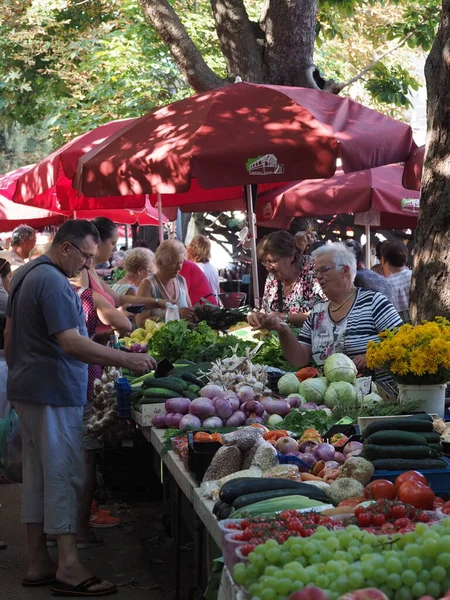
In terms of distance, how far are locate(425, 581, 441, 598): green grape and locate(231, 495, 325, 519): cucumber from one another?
99cm

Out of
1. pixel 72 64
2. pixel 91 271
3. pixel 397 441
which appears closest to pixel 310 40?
pixel 91 271

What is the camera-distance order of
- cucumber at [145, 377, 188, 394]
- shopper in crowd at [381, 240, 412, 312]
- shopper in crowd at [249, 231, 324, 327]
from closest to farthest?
cucumber at [145, 377, 188, 394] < shopper in crowd at [249, 231, 324, 327] < shopper in crowd at [381, 240, 412, 312]

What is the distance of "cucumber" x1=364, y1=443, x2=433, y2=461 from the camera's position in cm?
434

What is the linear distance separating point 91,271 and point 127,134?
1514 mm

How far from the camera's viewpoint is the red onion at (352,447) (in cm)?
484

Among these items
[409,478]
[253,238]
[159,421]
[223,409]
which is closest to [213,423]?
[223,409]

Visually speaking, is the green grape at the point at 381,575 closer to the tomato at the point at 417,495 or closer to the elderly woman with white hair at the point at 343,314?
the tomato at the point at 417,495

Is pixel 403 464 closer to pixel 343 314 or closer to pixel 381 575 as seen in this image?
pixel 381 575

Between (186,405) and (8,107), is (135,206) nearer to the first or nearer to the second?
(186,405)

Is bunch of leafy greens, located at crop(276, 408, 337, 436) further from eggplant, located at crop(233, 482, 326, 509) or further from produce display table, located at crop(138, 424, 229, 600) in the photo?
eggplant, located at crop(233, 482, 326, 509)

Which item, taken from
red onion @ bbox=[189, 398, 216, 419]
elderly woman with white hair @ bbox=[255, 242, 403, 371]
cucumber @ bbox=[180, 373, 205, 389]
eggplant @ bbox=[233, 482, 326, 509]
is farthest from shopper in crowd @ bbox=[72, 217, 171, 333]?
Result: eggplant @ bbox=[233, 482, 326, 509]

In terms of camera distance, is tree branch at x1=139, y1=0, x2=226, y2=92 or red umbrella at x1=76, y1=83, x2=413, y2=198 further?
tree branch at x1=139, y1=0, x2=226, y2=92

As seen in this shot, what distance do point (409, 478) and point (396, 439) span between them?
1.65 ft

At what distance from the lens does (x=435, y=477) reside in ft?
13.9
